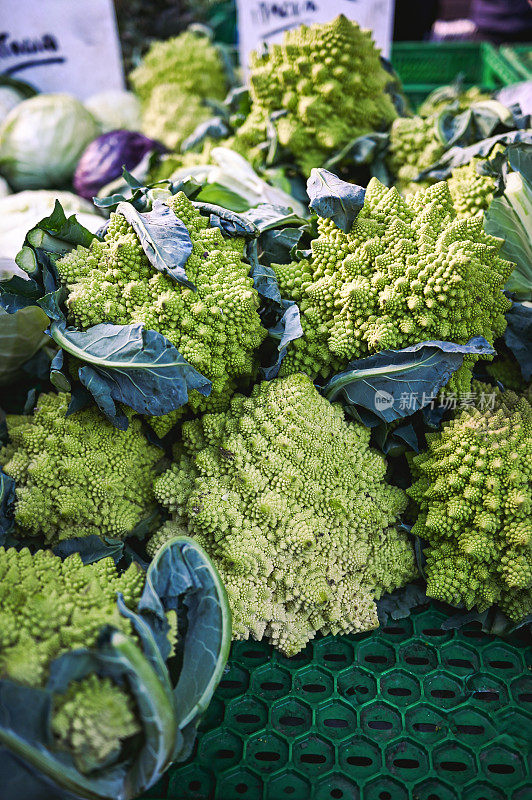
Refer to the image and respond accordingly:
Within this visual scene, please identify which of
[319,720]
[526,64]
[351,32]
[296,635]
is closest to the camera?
[319,720]

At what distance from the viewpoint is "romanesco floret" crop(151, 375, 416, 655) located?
53.7 inches

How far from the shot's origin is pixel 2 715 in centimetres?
91

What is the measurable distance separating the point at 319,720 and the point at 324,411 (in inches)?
28.4

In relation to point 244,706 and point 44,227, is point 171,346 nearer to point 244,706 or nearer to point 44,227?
point 44,227

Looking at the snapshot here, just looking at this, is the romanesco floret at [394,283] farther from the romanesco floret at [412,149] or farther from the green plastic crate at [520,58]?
the green plastic crate at [520,58]

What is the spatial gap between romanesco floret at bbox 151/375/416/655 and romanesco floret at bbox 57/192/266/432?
0.47 ft

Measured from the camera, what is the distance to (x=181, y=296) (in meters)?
1.37

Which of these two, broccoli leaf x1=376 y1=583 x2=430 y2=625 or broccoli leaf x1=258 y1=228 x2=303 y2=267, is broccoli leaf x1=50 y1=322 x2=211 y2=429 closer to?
broccoli leaf x1=258 y1=228 x2=303 y2=267

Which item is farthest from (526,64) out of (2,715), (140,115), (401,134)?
(2,715)

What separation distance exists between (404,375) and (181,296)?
0.59m

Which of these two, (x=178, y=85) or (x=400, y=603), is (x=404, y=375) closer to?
(x=400, y=603)

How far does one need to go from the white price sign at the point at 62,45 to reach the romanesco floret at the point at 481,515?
8.35ft

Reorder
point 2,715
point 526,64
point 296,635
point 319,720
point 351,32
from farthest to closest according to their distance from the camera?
point 526,64 → point 351,32 → point 296,635 → point 319,720 → point 2,715

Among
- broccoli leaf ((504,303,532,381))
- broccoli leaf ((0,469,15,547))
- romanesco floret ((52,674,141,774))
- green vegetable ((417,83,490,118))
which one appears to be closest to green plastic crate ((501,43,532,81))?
green vegetable ((417,83,490,118))
